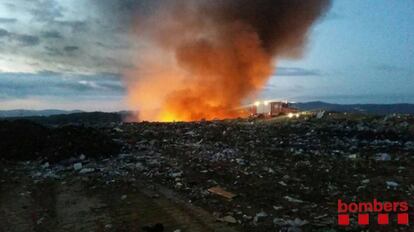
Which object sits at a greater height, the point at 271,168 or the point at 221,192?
the point at 271,168

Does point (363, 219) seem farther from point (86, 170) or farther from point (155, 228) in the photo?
point (86, 170)

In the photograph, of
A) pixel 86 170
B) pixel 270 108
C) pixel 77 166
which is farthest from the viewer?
pixel 270 108

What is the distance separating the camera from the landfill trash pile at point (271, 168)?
766 cm

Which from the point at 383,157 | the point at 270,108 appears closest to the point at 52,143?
the point at 383,157

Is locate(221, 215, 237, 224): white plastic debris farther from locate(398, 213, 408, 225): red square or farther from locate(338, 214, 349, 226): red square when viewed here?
locate(398, 213, 408, 225): red square

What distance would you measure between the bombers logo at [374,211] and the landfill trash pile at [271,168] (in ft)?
0.49

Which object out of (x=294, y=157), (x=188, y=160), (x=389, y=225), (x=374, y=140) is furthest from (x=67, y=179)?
(x=374, y=140)

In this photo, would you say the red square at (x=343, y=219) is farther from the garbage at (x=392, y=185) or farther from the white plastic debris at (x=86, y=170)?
the white plastic debris at (x=86, y=170)

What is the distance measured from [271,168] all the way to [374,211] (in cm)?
346

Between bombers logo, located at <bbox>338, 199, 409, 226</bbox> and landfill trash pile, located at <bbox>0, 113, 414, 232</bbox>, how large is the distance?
15cm

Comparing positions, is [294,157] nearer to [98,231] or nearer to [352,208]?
[352,208]

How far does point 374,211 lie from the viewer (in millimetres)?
7441

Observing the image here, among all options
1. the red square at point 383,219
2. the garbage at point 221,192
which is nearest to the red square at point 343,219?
the red square at point 383,219

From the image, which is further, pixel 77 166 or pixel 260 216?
pixel 77 166
